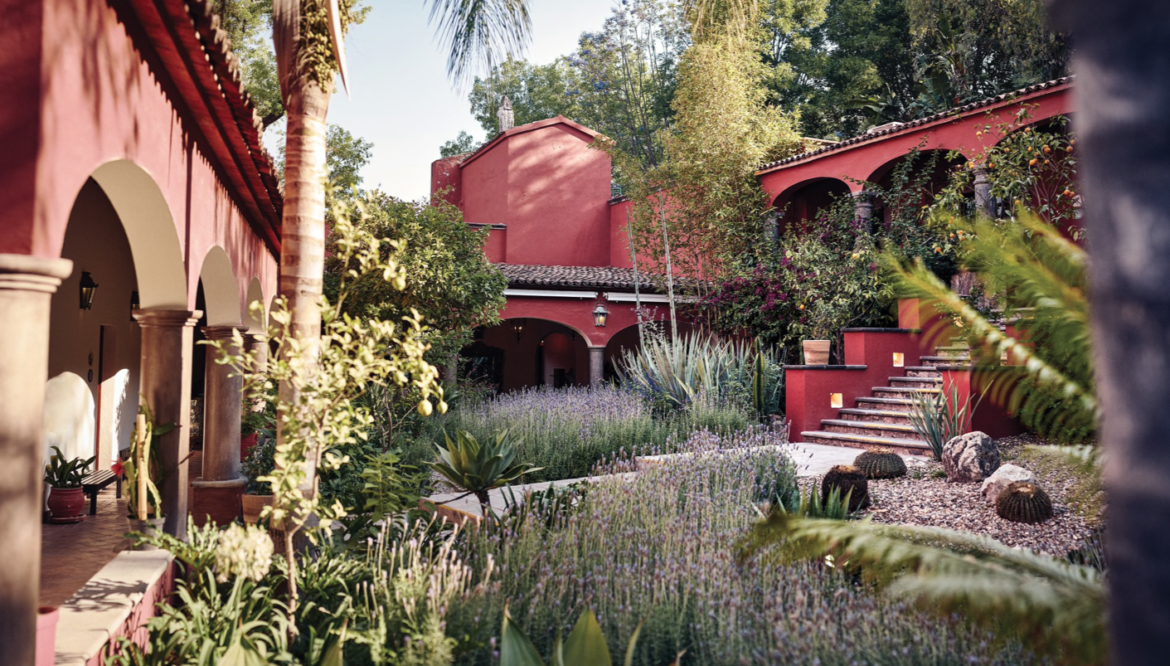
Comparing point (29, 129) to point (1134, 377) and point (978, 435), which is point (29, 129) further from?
point (978, 435)

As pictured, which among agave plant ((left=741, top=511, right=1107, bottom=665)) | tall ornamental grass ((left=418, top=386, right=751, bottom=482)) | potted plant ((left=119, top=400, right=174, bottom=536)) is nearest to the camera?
agave plant ((left=741, top=511, right=1107, bottom=665))

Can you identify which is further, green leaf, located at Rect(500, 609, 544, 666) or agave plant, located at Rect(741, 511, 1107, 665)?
green leaf, located at Rect(500, 609, 544, 666)

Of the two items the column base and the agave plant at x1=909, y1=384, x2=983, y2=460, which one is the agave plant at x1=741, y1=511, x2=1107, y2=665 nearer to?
the agave plant at x1=909, y1=384, x2=983, y2=460

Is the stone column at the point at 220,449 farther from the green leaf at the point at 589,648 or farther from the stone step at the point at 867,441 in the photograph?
the stone step at the point at 867,441

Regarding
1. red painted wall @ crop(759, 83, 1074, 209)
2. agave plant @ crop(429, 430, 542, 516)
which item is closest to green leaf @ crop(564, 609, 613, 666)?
agave plant @ crop(429, 430, 542, 516)

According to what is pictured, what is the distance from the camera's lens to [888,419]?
10.2 meters

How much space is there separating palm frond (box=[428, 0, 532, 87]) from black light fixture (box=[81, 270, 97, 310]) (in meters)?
5.03

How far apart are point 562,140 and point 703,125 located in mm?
6222

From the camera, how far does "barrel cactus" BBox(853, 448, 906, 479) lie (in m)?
6.84

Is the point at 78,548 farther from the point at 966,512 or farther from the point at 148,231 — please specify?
the point at 966,512

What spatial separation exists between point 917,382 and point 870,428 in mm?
1370

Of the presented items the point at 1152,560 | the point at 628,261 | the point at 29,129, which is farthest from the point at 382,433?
the point at 628,261

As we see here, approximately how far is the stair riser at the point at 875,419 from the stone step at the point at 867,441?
15.7 inches

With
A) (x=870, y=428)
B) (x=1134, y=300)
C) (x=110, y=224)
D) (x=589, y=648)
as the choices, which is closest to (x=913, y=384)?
(x=870, y=428)
